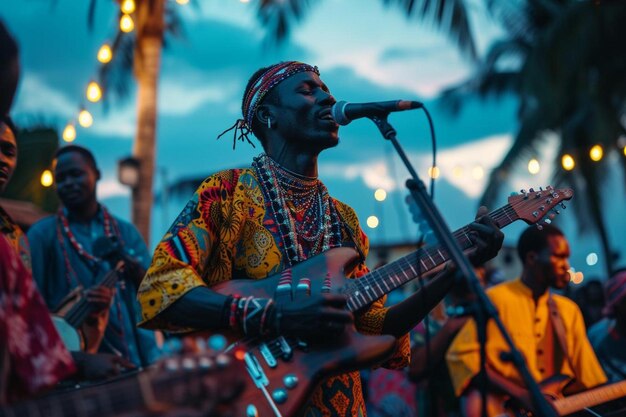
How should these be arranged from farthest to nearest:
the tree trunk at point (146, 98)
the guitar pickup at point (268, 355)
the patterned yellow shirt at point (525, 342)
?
the tree trunk at point (146, 98), the patterned yellow shirt at point (525, 342), the guitar pickup at point (268, 355)

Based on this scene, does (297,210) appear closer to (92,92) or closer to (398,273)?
(398,273)

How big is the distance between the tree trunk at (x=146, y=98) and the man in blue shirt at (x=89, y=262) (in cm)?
546

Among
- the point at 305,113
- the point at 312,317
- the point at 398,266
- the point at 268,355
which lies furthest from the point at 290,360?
the point at 305,113

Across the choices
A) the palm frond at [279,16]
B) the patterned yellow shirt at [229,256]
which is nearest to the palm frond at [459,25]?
the palm frond at [279,16]

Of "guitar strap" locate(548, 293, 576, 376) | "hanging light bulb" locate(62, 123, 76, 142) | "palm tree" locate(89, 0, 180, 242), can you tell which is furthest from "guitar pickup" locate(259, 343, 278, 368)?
"palm tree" locate(89, 0, 180, 242)

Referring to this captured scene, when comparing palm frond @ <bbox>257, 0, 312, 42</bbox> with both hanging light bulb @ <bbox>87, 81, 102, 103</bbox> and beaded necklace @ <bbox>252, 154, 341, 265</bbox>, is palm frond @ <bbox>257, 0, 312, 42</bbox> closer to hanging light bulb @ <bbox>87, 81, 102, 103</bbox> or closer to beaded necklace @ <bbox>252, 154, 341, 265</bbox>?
hanging light bulb @ <bbox>87, 81, 102, 103</bbox>

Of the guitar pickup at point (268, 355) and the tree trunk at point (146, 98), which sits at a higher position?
the tree trunk at point (146, 98)

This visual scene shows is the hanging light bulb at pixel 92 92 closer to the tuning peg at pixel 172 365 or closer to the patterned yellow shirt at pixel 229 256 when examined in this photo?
the patterned yellow shirt at pixel 229 256

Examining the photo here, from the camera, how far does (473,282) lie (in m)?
2.74

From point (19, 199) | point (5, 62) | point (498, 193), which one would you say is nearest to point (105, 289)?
point (5, 62)

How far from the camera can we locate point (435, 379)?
759 cm

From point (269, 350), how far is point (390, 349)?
0.48 m

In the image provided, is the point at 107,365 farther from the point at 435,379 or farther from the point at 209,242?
the point at 435,379

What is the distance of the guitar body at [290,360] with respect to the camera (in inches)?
120
